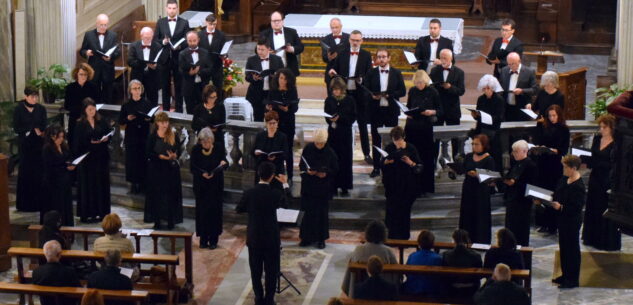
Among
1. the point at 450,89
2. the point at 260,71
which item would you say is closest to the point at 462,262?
the point at 450,89

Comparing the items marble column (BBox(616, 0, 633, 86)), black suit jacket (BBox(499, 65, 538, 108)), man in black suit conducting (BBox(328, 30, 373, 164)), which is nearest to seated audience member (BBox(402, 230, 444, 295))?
black suit jacket (BBox(499, 65, 538, 108))

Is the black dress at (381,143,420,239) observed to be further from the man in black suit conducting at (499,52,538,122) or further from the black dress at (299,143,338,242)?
the man in black suit conducting at (499,52,538,122)

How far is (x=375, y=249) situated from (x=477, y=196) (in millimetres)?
2445

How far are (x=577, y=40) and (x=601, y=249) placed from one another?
10348 millimetres

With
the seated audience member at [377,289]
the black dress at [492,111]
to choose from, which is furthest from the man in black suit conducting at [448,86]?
the seated audience member at [377,289]

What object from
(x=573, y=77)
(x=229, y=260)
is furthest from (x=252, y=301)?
(x=573, y=77)

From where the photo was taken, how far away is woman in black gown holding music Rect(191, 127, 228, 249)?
1308cm

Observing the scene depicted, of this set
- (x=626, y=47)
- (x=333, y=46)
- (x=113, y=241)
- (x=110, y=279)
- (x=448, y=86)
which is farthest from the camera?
(x=626, y=47)

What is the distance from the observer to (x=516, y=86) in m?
14.4

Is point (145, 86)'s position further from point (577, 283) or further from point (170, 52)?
point (577, 283)

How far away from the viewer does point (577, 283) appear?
39.8ft

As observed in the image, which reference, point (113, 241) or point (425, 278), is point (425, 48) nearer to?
point (425, 278)

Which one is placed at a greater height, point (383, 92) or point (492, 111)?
point (383, 92)

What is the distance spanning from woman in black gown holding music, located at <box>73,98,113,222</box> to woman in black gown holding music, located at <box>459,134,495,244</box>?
3.98 metres
